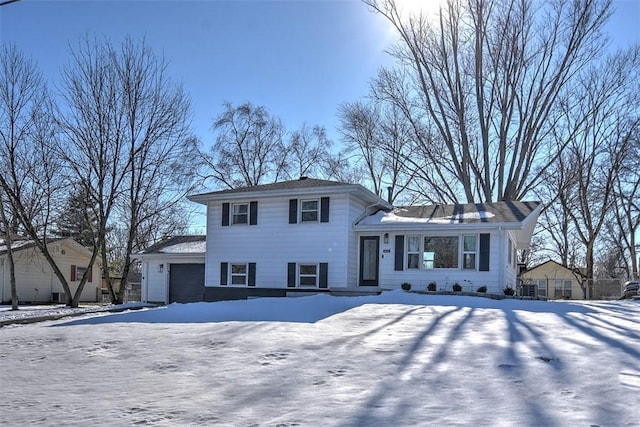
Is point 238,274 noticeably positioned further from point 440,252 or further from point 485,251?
point 485,251

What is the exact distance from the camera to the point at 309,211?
58.3 ft

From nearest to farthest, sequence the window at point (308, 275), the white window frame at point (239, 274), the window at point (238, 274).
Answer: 1. the window at point (308, 275)
2. the white window frame at point (239, 274)
3. the window at point (238, 274)

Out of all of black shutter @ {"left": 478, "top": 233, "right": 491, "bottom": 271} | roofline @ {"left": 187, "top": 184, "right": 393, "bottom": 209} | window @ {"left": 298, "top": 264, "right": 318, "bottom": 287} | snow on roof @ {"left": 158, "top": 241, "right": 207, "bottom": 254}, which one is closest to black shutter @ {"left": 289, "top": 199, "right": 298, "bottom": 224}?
roofline @ {"left": 187, "top": 184, "right": 393, "bottom": 209}

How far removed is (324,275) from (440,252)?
3.90m

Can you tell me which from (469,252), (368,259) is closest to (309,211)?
(368,259)

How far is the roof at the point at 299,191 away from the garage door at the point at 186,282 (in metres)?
3.68

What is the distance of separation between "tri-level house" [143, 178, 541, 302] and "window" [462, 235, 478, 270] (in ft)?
0.10

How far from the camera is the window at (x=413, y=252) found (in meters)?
16.5

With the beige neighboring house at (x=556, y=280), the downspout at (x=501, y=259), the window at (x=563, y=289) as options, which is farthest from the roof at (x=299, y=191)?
the window at (x=563, y=289)

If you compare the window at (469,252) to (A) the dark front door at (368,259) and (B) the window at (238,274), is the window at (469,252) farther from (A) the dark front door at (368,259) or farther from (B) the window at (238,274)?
(B) the window at (238,274)

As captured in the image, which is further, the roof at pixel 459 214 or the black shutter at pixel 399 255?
the black shutter at pixel 399 255

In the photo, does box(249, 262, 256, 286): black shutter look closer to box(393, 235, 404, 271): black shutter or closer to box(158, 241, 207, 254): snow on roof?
box(158, 241, 207, 254): snow on roof

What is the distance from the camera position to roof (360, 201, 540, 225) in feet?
52.0

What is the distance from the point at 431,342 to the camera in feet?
20.6
